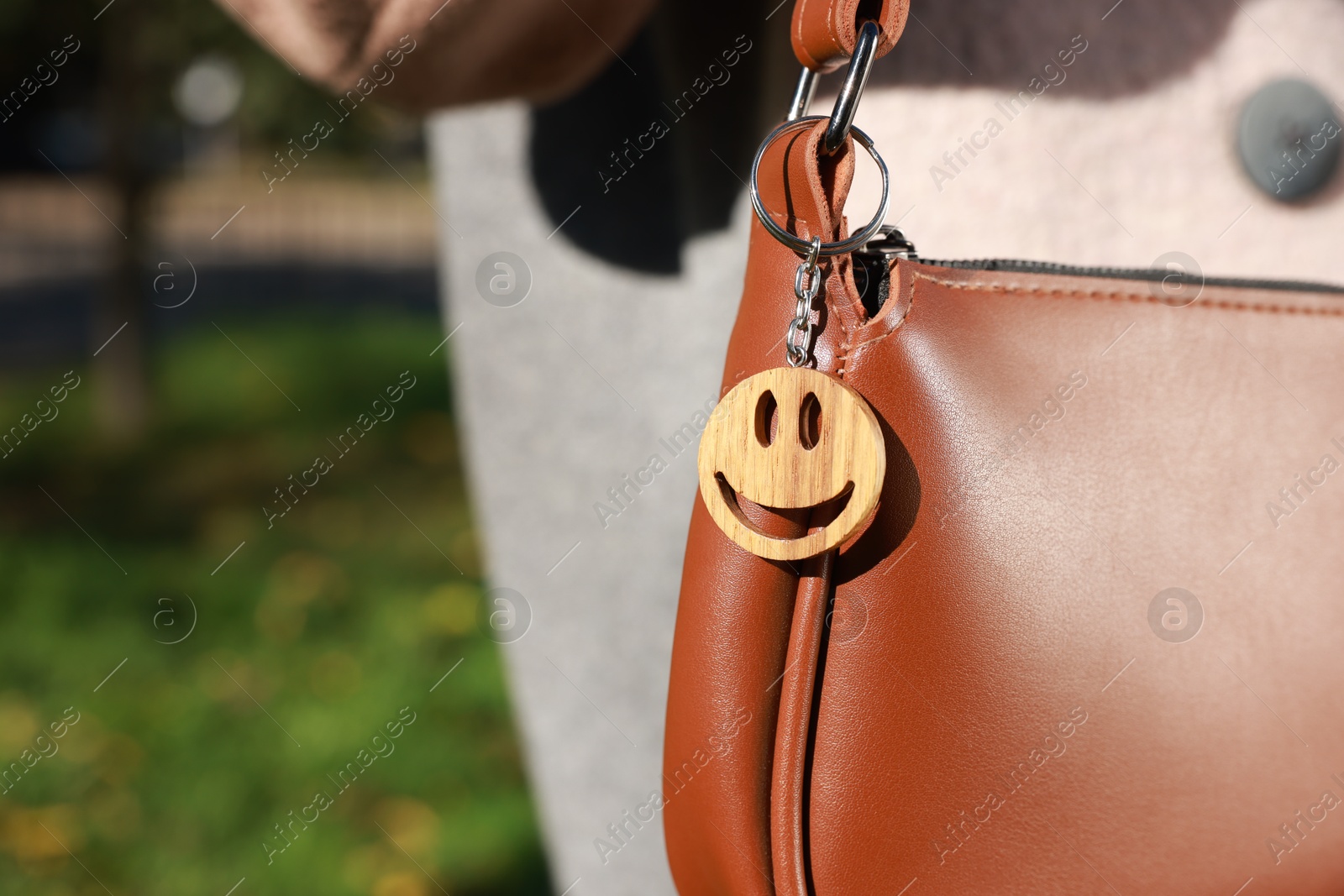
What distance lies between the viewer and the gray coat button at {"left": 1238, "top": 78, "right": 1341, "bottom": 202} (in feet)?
2.76

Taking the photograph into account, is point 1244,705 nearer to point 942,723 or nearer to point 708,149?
point 942,723

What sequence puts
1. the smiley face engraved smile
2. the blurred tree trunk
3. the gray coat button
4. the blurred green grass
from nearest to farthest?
the smiley face engraved smile < the gray coat button < the blurred green grass < the blurred tree trunk

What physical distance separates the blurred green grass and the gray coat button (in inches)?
89.1

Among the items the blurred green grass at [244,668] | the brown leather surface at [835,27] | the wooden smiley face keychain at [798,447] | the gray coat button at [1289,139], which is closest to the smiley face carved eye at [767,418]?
the wooden smiley face keychain at [798,447]

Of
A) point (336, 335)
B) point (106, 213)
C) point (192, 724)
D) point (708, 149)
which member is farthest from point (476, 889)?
point (336, 335)

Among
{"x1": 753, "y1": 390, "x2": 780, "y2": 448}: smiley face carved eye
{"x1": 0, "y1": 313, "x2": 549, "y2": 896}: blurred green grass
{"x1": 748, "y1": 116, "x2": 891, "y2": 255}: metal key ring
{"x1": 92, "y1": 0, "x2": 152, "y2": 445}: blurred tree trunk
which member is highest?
{"x1": 92, "y1": 0, "x2": 152, "y2": 445}: blurred tree trunk

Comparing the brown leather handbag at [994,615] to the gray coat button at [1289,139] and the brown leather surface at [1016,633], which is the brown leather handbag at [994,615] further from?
the gray coat button at [1289,139]

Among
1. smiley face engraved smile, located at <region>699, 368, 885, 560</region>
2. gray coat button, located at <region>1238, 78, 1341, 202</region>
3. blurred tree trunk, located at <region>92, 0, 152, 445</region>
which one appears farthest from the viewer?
blurred tree trunk, located at <region>92, 0, 152, 445</region>

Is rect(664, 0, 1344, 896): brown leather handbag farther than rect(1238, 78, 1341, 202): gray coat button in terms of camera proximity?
No

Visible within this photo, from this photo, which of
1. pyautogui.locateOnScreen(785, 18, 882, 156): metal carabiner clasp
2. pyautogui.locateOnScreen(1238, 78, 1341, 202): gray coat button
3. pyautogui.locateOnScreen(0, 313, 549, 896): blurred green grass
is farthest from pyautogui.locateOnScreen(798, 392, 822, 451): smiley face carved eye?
pyautogui.locateOnScreen(0, 313, 549, 896): blurred green grass

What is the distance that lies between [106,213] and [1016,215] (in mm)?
5481

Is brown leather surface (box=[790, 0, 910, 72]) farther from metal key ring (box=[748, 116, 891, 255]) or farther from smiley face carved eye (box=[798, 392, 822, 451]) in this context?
smiley face carved eye (box=[798, 392, 822, 451])

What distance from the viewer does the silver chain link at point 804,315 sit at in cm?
68

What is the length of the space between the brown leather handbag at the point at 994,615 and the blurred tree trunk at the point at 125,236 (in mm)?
5148
